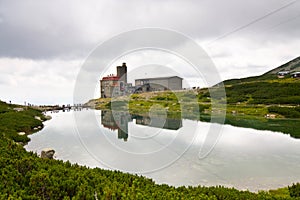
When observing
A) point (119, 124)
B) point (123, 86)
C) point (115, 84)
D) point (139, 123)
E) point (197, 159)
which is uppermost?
point (115, 84)

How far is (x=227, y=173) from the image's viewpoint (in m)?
19.2

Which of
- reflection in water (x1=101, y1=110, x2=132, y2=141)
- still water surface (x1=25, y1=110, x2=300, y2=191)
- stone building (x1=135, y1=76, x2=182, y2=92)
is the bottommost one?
still water surface (x1=25, y1=110, x2=300, y2=191)

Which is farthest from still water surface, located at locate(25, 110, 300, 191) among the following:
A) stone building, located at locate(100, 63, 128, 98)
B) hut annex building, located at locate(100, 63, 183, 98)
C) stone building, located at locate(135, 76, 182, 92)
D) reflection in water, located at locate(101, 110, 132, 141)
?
stone building, located at locate(100, 63, 128, 98)

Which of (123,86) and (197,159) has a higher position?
(123,86)

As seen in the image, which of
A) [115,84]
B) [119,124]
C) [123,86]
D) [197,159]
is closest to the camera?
[197,159]

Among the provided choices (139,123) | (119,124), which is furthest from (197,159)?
(119,124)

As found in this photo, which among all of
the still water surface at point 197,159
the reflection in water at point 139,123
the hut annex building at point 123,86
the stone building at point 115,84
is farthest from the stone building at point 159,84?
the still water surface at point 197,159

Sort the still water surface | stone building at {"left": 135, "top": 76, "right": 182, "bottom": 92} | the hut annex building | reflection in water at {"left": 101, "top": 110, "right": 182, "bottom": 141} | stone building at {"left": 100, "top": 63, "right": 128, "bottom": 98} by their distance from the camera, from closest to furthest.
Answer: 1. the still water surface
2. reflection in water at {"left": 101, "top": 110, "right": 182, "bottom": 141}
3. stone building at {"left": 135, "top": 76, "right": 182, "bottom": 92}
4. the hut annex building
5. stone building at {"left": 100, "top": 63, "right": 128, "bottom": 98}

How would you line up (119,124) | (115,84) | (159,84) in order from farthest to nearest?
(115,84)
(159,84)
(119,124)

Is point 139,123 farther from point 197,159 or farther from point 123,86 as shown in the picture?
point 123,86

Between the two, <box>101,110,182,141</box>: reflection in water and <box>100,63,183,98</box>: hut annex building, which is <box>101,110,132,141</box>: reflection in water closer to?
<box>101,110,182,141</box>: reflection in water

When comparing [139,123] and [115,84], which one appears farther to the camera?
[115,84]

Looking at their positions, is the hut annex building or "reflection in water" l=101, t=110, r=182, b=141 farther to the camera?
the hut annex building

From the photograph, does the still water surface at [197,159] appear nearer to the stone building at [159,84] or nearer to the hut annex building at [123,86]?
the stone building at [159,84]
